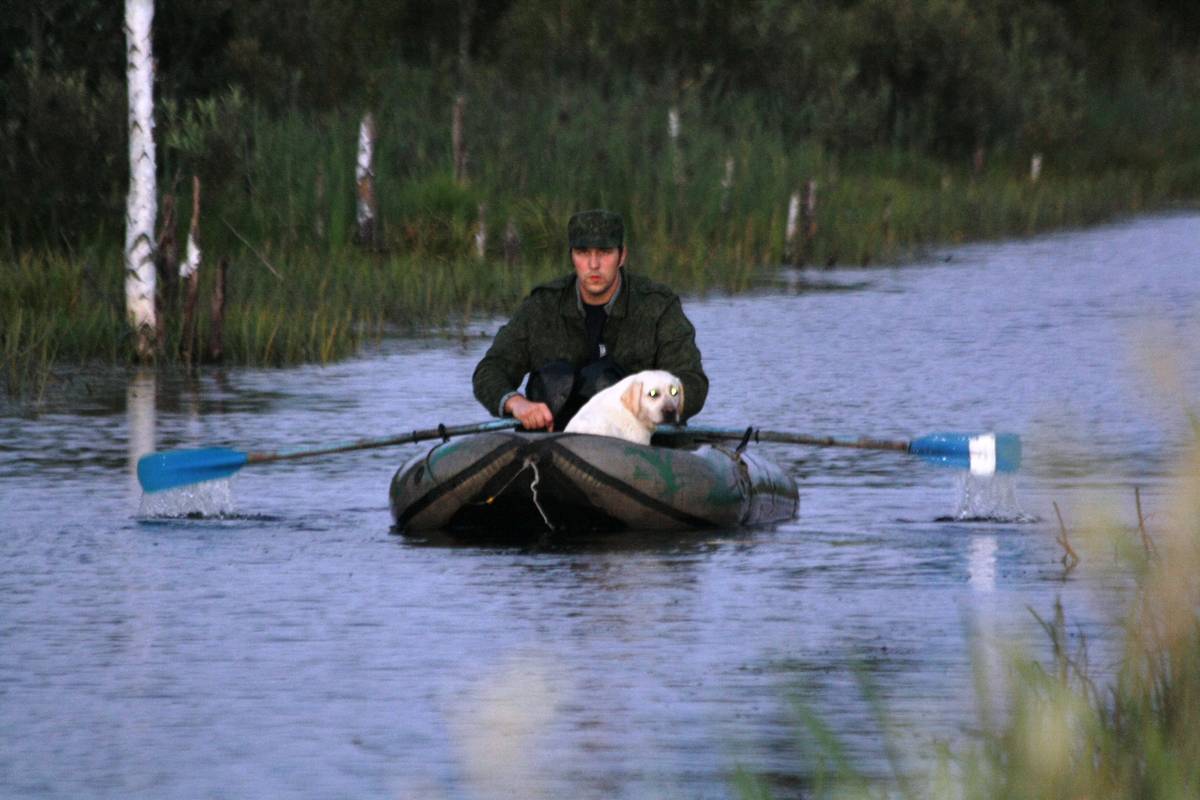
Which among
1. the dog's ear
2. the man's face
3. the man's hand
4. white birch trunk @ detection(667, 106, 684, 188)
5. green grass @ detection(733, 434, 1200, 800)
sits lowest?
green grass @ detection(733, 434, 1200, 800)

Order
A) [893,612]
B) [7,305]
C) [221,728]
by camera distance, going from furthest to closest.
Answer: [7,305] < [893,612] < [221,728]

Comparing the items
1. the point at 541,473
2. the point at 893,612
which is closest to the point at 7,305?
the point at 541,473

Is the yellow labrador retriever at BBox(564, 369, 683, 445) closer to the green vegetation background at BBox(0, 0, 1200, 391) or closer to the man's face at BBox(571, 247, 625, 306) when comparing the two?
the man's face at BBox(571, 247, 625, 306)

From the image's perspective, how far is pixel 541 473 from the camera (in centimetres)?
1152

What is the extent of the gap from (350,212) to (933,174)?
14.5 metres

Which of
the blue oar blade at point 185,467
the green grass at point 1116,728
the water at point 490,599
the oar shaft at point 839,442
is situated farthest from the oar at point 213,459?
the green grass at point 1116,728

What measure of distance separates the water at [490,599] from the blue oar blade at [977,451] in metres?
0.25

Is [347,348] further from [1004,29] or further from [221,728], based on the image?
[1004,29]

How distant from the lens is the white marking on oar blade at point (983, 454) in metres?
12.7

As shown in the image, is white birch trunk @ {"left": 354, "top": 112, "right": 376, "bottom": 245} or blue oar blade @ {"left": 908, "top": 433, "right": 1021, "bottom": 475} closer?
blue oar blade @ {"left": 908, "top": 433, "right": 1021, "bottom": 475}

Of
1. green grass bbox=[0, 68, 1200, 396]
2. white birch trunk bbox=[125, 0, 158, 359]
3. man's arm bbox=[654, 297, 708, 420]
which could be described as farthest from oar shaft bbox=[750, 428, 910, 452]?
white birch trunk bbox=[125, 0, 158, 359]

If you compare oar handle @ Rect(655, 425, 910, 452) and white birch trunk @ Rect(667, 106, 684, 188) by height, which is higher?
white birch trunk @ Rect(667, 106, 684, 188)

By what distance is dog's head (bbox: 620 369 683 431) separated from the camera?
1177 centimetres

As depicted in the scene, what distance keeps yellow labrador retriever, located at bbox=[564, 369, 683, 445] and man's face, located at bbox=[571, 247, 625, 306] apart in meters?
0.73
